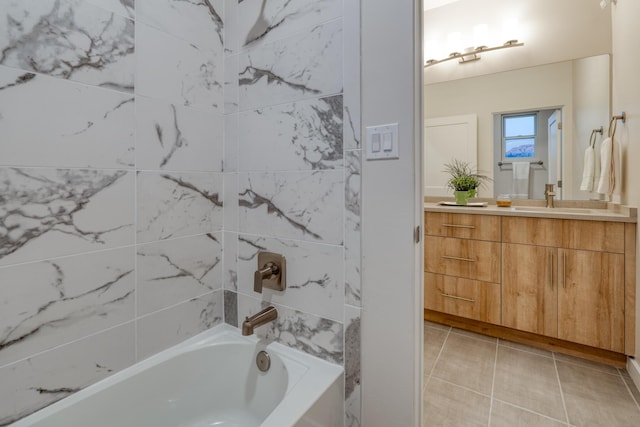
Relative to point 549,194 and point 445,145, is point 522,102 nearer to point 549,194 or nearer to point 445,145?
point 445,145

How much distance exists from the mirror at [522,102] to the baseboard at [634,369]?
1077 millimetres

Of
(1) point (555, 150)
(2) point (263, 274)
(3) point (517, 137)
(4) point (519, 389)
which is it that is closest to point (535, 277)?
(4) point (519, 389)

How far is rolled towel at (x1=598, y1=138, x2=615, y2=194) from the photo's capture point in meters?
1.98

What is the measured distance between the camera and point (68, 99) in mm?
954

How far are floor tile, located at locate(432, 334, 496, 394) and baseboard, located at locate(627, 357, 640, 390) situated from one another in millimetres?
677

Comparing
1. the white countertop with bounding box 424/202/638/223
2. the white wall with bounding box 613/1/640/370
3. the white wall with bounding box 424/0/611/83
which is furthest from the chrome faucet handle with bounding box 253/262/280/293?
the white wall with bounding box 424/0/611/83

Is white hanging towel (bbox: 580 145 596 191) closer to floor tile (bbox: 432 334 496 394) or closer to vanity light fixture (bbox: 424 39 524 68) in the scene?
vanity light fixture (bbox: 424 39 524 68)

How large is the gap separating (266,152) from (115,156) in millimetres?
536

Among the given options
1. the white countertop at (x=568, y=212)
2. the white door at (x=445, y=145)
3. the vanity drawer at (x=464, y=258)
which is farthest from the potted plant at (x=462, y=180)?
the vanity drawer at (x=464, y=258)

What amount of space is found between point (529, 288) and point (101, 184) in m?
2.44

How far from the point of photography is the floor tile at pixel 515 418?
1455 mm

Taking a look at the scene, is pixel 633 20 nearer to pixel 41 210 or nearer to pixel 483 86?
pixel 483 86

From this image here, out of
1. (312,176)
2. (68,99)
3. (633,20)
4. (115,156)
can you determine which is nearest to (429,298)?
(312,176)

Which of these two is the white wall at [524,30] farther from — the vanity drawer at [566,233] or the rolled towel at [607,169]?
the vanity drawer at [566,233]
